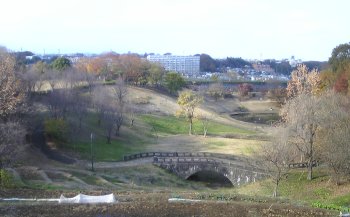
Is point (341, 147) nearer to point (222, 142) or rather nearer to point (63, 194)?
point (63, 194)

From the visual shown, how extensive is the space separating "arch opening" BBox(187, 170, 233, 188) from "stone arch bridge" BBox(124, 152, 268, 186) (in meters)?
0.85

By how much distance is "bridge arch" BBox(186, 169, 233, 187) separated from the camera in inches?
1756

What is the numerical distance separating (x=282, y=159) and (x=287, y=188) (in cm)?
344

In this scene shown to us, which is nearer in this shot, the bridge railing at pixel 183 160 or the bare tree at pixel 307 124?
the bare tree at pixel 307 124

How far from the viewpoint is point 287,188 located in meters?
35.6

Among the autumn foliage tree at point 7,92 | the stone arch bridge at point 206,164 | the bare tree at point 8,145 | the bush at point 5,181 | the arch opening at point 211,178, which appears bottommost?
the arch opening at point 211,178

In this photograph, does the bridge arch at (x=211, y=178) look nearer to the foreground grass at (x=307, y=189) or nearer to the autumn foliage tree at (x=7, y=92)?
the foreground grass at (x=307, y=189)

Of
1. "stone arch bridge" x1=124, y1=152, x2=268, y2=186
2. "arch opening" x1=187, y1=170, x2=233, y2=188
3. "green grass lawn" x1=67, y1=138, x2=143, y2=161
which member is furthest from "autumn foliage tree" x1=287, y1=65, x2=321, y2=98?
"green grass lawn" x1=67, y1=138, x2=143, y2=161

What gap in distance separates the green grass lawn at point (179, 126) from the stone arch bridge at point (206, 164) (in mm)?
16954

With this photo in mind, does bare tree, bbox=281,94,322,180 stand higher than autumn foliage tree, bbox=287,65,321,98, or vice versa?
autumn foliage tree, bbox=287,65,321,98

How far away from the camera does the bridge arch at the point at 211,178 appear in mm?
44603

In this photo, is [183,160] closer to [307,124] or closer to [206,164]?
[206,164]

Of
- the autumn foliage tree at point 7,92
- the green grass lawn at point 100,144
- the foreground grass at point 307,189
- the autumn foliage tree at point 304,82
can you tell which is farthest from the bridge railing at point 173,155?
the autumn foliage tree at point 304,82

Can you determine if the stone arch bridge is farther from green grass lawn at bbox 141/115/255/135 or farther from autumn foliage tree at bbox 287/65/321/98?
autumn foliage tree at bbox 287/65/321/98
